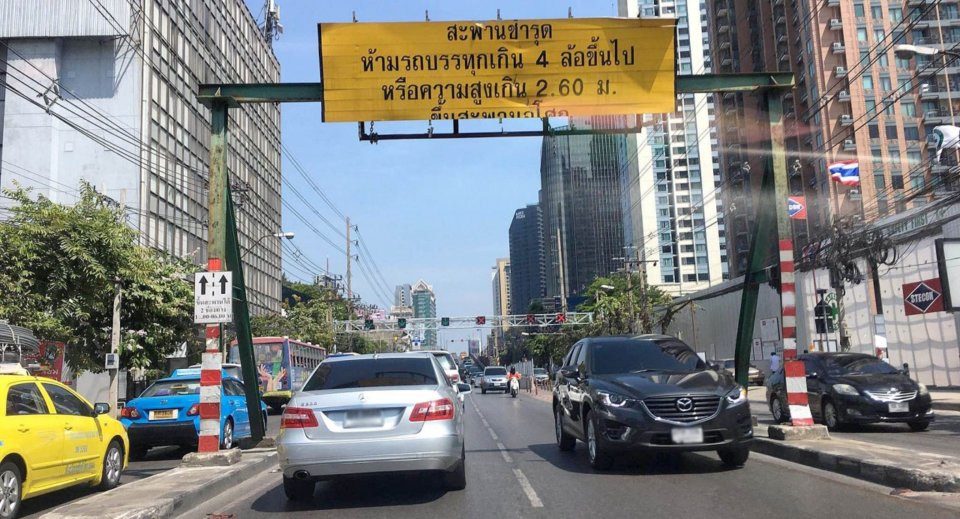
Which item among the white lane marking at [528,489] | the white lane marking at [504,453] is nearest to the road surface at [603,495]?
the white lane marking at [528,489]

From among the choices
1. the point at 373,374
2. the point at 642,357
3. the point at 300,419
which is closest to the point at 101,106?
the point at 373,374

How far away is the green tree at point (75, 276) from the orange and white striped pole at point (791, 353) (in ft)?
47.2

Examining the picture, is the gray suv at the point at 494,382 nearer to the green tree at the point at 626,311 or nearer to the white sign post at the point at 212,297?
the green tree at the point at 626,311

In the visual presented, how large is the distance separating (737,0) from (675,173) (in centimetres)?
4478

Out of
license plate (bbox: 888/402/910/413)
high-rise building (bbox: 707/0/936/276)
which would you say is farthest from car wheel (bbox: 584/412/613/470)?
high-rise building (bbox: 707/0/936/276)

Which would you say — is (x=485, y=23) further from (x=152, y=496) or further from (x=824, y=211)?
(x=824, y=211)

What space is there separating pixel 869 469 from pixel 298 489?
638 cm

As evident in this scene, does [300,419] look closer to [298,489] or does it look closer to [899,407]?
[298,489]

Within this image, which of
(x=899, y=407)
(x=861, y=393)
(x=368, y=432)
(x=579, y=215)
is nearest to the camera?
(x=368, y=432)

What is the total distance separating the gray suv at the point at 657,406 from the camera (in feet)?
29.2

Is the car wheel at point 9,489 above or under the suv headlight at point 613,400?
under

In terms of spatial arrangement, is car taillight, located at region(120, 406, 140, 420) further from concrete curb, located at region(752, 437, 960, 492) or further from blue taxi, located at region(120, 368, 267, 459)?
concrete curb, located at region(752, 437, 960, 492)

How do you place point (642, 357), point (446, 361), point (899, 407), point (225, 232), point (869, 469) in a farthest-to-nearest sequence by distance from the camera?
point (446, 361)
point (899, 407)
point (225, 232)
point (642, 357)
point (869, 469)

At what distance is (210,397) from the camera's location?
37.0 ft
